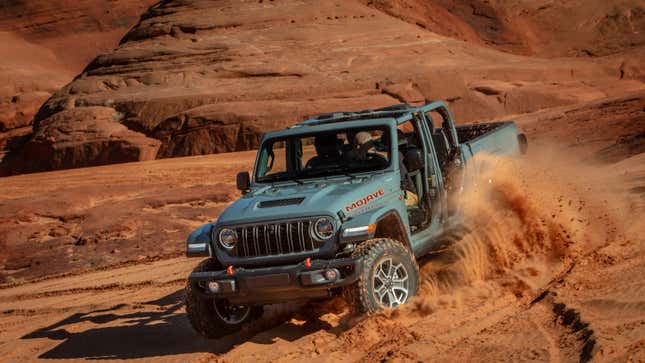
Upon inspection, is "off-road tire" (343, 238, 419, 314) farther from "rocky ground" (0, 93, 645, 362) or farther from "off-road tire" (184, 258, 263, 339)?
"off-road tire" (184, 258, 263, 339)

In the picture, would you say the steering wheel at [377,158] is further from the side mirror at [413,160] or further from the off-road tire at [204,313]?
the off-road tire at [204,313]

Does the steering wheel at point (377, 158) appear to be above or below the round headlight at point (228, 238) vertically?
above

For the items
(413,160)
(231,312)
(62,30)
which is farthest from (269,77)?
(62,30)

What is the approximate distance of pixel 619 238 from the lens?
880cm

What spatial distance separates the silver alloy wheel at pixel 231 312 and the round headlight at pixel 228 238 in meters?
0.58

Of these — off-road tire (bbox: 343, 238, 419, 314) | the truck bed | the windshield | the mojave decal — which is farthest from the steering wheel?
the truck bed

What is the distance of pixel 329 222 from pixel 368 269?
1.57ft

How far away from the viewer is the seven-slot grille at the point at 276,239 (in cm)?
673

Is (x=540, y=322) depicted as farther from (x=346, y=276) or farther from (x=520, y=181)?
(x=520, y=181)

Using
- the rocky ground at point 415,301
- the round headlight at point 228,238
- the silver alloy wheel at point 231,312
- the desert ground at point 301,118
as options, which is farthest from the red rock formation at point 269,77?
the round headlight at point 228,238

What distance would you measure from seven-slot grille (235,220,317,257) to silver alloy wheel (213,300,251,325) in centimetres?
68

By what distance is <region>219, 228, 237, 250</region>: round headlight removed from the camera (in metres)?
6.94

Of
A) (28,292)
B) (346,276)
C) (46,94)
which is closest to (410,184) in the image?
(346,276)

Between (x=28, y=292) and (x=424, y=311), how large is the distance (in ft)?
22.6
